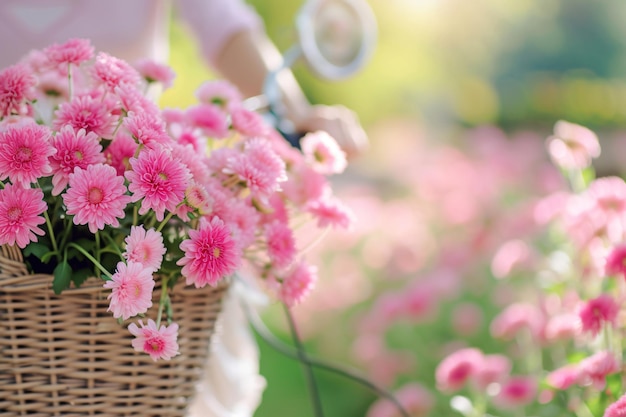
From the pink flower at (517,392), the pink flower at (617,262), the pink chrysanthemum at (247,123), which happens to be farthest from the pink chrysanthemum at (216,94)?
the pink flower at (517,392)

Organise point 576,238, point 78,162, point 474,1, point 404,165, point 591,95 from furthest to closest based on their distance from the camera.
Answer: point 474,1, point 591,95, point 404,165, point 576,238, point 78,162

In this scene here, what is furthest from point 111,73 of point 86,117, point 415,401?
point 415,401

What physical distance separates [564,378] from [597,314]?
97mm

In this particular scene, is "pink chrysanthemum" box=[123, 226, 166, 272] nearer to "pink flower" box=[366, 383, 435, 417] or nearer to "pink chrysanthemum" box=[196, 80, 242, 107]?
"pink chrysanthemum" box=[196, 80, 242, 107]

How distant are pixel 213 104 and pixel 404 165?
11.4 feet

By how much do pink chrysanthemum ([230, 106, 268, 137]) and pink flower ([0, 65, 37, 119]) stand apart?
0.73 ft

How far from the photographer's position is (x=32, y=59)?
93 cm

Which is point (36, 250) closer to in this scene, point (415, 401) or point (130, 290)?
point (130, 290)

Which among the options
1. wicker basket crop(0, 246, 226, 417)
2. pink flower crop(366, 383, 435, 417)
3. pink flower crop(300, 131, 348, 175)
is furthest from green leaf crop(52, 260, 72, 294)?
pink flower crop(366, 383, 435, 417)

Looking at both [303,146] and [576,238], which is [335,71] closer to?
[303,146]

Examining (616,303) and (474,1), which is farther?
(474,1)

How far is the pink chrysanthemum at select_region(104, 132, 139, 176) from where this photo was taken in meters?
0.83

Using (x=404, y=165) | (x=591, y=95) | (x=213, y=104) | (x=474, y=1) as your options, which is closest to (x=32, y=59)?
(x=213, y=104)

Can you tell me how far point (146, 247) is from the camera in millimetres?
747
